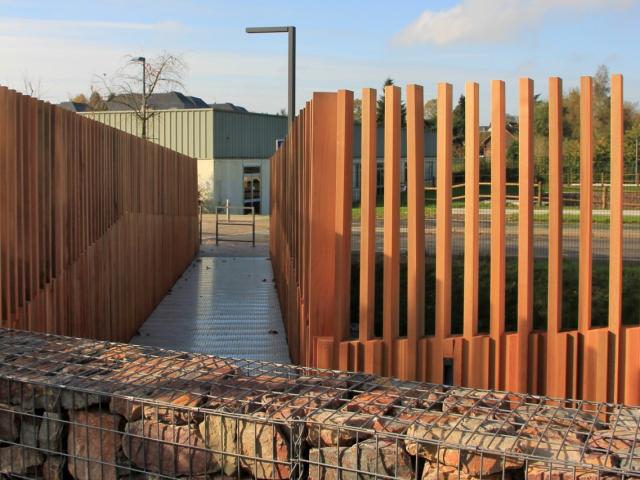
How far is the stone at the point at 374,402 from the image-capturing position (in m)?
2.85

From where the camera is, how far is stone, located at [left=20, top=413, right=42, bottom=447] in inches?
126

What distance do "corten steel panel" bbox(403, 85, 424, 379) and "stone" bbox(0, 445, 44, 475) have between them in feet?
7.55

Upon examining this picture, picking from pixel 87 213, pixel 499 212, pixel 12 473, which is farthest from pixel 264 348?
pixel 12 473

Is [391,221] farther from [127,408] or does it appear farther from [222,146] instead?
[222,146]

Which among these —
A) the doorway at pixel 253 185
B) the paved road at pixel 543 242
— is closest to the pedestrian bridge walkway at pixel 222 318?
the paved road at pixel 543 242

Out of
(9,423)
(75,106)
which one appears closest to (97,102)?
(75,106)

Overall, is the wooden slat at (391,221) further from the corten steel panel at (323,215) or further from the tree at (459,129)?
the tree at (459,129)

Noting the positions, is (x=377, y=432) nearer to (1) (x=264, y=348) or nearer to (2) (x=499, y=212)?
(2) (x=499, y=212)

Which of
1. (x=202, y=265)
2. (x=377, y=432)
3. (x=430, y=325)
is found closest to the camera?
(x=377, y=432)

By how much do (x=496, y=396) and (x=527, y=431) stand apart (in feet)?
1.58

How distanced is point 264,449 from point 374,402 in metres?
0.42

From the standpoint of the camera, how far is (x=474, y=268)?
4.93 m

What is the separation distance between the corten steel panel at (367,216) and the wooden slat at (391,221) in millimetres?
76

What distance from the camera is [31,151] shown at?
19.2 feet
